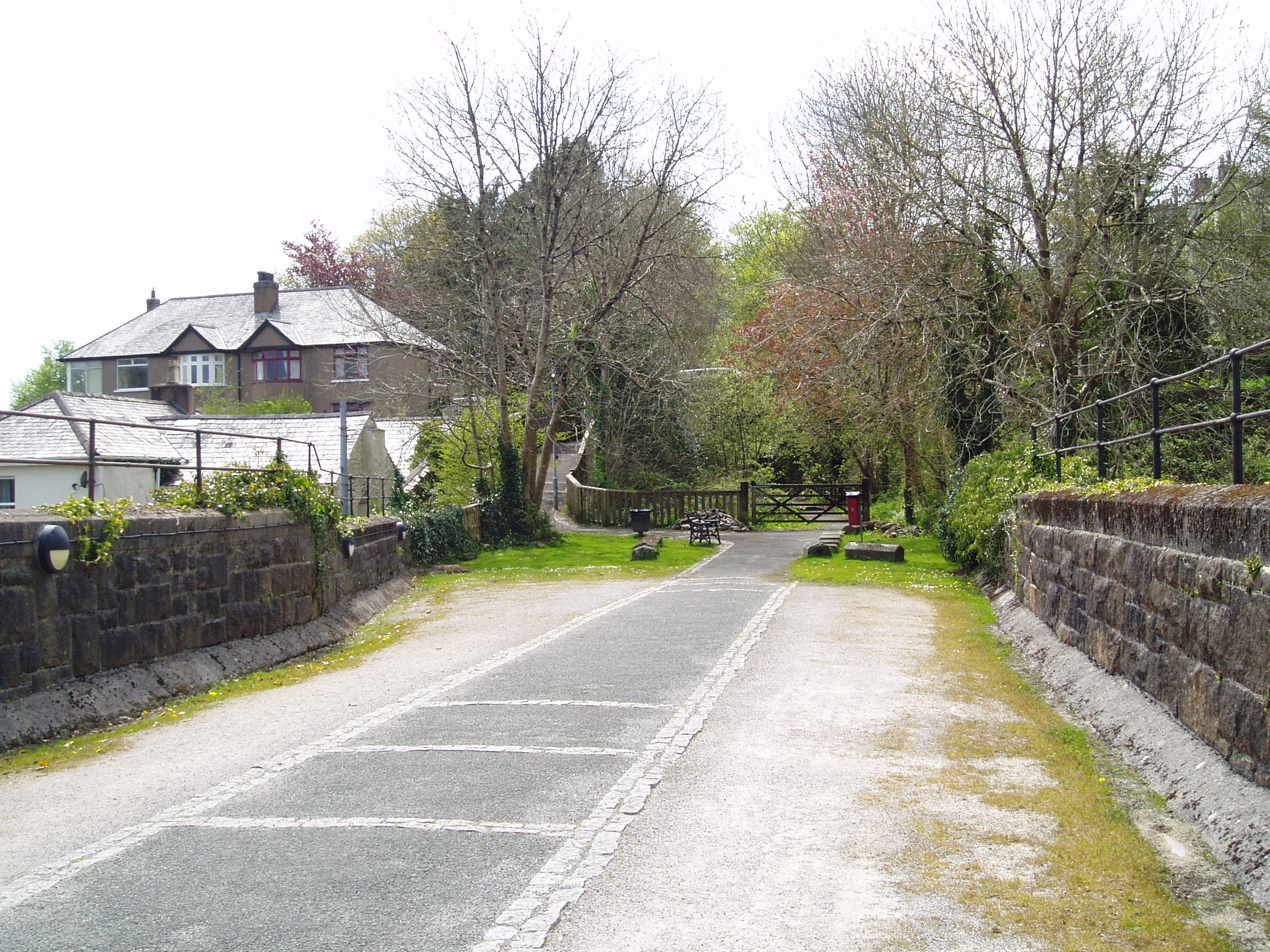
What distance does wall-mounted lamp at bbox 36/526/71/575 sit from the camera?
8.55 meters

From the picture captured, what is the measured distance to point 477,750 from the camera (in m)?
7.18

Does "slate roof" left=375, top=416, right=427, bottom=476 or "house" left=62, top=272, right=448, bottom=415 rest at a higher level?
"house" left=62, top=272, right=448, bottom=415

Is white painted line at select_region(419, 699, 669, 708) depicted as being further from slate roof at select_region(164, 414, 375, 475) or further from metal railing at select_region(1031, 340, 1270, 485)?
slate roof at select_region(164, 414, 375, 475)

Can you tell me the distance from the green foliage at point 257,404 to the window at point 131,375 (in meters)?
7.18

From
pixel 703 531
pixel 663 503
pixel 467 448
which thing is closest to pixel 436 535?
pixel 703 531

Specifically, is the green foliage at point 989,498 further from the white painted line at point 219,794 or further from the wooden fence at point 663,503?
the wooden fence at point 663,503

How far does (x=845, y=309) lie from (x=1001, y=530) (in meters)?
7.03

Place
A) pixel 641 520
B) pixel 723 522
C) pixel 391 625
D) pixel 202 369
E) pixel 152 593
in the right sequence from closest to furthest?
1. pixel 152 593
2. pixel 391 625
3. pixel 641 520
4. pixel 723 522
5. pixel 202 369

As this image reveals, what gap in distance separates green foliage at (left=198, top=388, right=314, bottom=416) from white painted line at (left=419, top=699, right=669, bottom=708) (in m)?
41.5

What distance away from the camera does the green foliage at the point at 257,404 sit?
48.7m

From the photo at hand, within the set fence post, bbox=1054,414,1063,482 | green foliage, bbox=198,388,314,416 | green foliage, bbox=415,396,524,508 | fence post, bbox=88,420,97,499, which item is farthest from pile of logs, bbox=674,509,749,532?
fence post, bbox=88,420,97,499

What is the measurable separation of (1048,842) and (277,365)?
2107 inches

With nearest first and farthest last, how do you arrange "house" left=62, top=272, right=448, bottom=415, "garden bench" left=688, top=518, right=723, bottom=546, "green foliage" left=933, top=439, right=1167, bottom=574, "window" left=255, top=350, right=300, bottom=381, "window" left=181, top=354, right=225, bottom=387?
"green foliage" left=933, top=439, right=1167, bottom=574 → "garden bench" left=688, top=518, right=723, bottom=546 → "house" left=62, top=272, right=448, bottom=415 → "window" left=255, top=350, right=300, bottom=381 → "window" left=181, top=354, right=225, bottom=387

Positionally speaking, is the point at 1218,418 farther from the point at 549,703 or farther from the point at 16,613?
the point at 16,613
